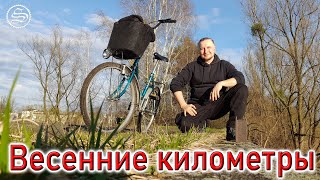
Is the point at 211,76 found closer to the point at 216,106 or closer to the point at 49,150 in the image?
the point at 216,106

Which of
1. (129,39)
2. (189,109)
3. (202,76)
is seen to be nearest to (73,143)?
(189,109)

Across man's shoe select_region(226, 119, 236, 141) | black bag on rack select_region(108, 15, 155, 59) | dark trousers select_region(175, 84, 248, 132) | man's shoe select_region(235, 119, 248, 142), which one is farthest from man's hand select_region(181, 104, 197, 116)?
black bag on rack select_region(108, 15, 155, 59)

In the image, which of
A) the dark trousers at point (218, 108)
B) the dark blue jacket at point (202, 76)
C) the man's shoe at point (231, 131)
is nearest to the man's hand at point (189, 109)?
the dark trousers at point (218, 108)

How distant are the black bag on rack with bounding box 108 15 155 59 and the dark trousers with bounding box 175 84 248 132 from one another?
90cm

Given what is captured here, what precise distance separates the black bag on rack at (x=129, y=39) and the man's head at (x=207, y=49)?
65 cm

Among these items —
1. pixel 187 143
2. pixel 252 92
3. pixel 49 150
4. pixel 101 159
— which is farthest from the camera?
pixel 252 92

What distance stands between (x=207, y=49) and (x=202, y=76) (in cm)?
31

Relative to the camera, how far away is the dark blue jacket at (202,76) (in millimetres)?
4109

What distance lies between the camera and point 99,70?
3885 mm

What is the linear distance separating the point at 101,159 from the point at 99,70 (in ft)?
7.92

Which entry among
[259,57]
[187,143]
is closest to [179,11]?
[259,57]

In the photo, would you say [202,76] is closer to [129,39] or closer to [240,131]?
[129,39]

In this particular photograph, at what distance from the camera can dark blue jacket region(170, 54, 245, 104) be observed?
411cm

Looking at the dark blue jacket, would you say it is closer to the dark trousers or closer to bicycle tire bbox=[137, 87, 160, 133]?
the dark trousers
